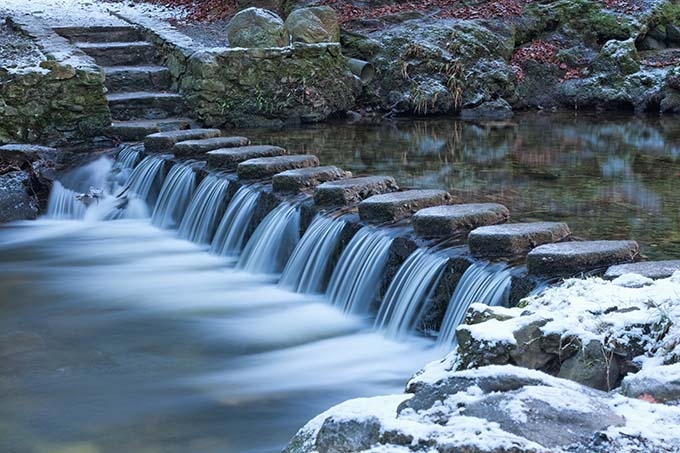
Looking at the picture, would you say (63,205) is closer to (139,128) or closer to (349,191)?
(139,128)

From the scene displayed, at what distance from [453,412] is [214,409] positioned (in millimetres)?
2264

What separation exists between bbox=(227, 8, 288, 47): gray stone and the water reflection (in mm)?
1287

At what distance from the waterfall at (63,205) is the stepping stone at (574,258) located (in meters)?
5.63

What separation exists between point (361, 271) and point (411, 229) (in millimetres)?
426

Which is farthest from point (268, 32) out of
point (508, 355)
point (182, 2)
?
point (508, 355)

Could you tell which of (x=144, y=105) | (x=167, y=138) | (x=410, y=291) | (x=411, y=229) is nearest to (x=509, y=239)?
(x=410, y=291)

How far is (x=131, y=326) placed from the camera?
608cm

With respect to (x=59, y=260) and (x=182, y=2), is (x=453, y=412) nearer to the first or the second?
(x=59, y=260)

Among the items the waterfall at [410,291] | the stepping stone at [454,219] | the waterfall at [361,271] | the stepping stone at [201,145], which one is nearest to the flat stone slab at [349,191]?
the waterfall at [361,271]

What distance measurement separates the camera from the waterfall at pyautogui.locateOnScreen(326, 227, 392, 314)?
593 centimetres

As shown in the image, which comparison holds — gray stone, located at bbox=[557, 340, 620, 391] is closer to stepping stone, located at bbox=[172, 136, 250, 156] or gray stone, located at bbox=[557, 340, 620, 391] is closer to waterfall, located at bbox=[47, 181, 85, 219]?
stepping stone, located at bbox=[172, 136, 250, 156]

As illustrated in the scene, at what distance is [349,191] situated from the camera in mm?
6727

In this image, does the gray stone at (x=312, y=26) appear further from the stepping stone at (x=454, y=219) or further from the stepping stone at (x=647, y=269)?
the stepping stone at (x=647, y=269)

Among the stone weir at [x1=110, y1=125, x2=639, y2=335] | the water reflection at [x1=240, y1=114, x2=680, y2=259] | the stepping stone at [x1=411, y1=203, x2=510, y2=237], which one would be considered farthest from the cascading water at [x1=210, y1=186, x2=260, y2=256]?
the stepping stone at [x1=411, y1=203, x2=510, y2=237]
